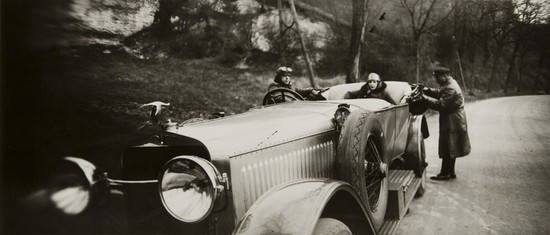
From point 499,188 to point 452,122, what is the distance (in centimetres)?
124

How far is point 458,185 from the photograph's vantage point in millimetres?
5496

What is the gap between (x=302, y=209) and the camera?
7.36ft

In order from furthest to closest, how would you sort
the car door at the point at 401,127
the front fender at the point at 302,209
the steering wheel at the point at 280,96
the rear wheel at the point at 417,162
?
the rear wheel at the point at 417,162
the car door at the point at 401,127
the steering wheel at the point at 280,96
the front fender at the point at 302,209

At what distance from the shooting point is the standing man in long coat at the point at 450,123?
590cm

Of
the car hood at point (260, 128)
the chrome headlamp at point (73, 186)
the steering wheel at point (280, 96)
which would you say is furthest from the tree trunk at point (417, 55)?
the chrome headlamp at point (73, 186)

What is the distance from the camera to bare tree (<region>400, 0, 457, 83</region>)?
12695 mm

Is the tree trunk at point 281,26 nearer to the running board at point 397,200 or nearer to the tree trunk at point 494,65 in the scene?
the tree trunk at point 494,65

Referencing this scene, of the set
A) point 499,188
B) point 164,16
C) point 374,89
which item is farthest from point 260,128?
point 164,16

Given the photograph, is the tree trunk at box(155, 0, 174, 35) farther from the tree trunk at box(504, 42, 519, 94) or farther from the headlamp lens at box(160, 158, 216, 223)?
the tree trunk at box(504, 42, 519, 94)

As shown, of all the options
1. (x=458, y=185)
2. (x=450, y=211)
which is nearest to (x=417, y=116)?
(x=458, y=185)

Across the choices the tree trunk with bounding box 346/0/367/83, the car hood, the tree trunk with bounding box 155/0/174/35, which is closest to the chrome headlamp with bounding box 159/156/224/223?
the car hood

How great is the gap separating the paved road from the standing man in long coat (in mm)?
272

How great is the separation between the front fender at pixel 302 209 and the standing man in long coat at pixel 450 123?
3633mm

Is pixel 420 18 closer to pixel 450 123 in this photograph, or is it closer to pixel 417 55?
pixel 417 55
